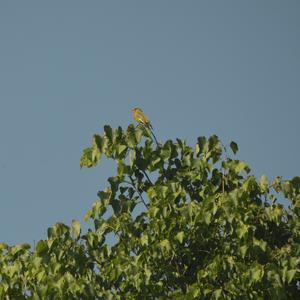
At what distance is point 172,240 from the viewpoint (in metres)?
10.8

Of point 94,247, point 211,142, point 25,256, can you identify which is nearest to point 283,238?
point 211,142

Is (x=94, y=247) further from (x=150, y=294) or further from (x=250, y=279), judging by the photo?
(x=250, y=279)

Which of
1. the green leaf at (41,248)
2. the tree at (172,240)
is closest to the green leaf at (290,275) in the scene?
the tree at (172,240)

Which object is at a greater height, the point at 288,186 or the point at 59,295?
the point at 288,186

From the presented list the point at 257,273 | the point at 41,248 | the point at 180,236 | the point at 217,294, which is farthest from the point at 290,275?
the point at 41,248

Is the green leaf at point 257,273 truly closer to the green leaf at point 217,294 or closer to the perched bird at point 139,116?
the green leaf at point 217,294

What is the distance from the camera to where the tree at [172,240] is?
1046 cm

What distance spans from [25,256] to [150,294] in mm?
1445

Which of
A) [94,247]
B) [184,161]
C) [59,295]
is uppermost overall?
[184,161]

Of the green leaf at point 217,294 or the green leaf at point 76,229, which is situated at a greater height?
the green leaf at point 76,229

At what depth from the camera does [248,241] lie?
1065cm

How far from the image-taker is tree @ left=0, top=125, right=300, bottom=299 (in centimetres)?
1046

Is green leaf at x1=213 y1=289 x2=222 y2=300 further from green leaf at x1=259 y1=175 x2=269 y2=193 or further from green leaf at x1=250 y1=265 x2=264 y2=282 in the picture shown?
green leaf at x1=259 y1=175 x2=269 y2=193

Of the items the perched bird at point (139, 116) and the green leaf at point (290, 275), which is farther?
the perched bird at point (139, 116)
